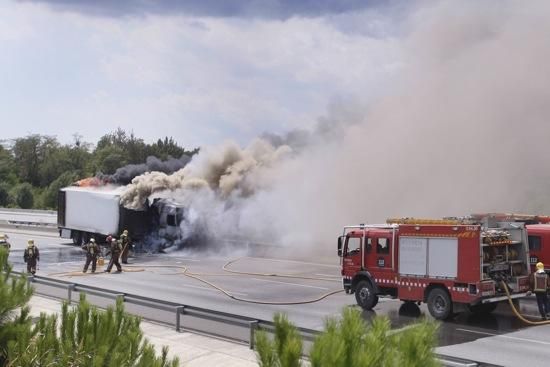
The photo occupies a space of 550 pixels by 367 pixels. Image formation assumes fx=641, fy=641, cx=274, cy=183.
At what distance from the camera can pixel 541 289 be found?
15414 mm

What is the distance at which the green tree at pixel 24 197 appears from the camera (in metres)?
77.3

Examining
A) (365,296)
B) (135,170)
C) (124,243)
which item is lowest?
(365,296)

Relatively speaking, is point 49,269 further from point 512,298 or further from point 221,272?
point 512,298

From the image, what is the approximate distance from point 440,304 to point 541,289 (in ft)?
8.00

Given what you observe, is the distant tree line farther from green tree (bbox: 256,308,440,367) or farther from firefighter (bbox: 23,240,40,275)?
green tree (bbox: 256,308,440,367)

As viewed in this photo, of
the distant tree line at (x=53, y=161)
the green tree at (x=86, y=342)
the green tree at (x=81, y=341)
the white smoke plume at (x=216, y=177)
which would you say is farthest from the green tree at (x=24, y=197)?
the green tree at (x=86, y=342)

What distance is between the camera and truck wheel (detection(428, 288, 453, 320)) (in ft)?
50.1

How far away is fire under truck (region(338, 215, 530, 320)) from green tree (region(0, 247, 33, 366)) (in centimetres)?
1034

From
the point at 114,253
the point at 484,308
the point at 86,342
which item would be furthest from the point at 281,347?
the point at 114,253

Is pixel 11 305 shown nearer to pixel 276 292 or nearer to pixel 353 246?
pixel 353 246

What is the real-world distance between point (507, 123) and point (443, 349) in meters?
27.7

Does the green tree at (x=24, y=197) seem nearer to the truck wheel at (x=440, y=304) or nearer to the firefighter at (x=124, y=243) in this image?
the firefighter at (x=124, y=243)

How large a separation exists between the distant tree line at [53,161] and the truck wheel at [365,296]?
5926cm

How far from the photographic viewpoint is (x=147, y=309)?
14.2 meters
